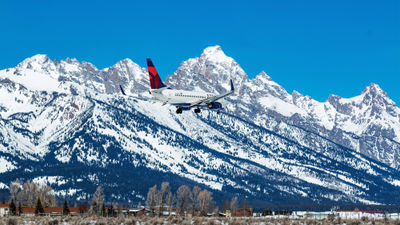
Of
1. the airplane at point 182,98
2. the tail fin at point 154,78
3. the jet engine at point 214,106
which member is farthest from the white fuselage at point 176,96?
the jet engine at point 214,106

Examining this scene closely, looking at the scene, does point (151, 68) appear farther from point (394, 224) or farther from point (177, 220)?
point (394, 224)

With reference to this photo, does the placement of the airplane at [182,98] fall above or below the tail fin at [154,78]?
below

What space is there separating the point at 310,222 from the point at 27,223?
42.4 m

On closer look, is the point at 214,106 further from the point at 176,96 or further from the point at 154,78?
the point at 154,78

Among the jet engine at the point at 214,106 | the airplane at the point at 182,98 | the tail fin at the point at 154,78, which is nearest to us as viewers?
the airplane at the point at 182,98

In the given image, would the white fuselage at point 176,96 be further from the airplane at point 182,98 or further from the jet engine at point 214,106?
the jet engine at point 214,106

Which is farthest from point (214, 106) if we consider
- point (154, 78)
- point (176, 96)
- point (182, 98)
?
point (154, 78)

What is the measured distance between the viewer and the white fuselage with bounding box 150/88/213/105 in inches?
4717

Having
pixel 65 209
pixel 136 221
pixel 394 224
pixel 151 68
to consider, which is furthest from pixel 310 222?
pixel 65 209

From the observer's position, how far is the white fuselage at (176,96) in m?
120

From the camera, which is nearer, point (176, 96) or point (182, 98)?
point (176, 96)

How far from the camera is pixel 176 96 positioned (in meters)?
120

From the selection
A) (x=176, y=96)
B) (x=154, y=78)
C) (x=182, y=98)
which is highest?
(x=154, y=78)

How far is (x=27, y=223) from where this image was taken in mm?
101188
